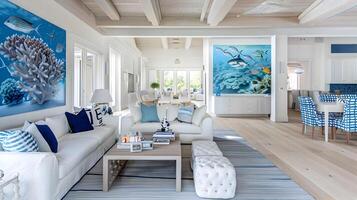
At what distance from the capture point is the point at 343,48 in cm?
1155

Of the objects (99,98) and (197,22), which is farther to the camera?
(197,22)

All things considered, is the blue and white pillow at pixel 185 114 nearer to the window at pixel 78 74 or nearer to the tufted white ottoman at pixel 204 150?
the tufted white ottoman at pixel 204 150

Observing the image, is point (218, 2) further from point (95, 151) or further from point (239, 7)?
point (95, 151)

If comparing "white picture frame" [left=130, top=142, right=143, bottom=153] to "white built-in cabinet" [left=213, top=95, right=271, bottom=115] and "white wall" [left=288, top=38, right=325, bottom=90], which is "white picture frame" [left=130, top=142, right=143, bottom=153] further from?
"white wall" [left=288, top=38, right=325, bottom=90]

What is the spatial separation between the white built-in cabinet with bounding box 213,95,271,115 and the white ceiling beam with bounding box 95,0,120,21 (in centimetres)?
478

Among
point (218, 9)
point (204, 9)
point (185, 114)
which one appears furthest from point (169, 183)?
point (204, 9)

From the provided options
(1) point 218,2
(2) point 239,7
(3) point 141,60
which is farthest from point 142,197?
(3) point 141,60

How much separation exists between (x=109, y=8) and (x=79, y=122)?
112 inches

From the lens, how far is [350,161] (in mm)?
4184

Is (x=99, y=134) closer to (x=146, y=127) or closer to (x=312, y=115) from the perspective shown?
(x=146, y=127)

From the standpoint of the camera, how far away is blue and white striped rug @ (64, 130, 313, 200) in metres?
2.86

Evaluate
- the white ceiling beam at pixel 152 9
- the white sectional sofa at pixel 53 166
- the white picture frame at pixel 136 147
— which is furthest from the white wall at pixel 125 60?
the white picture frame at pixel 136 147

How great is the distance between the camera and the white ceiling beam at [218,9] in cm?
525

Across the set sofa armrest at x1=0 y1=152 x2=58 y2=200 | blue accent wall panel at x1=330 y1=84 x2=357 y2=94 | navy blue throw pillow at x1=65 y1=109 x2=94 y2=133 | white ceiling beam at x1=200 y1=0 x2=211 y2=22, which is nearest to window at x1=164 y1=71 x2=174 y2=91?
blue accent wall panel at x1=330 y1=84 x2=357 y2=94
